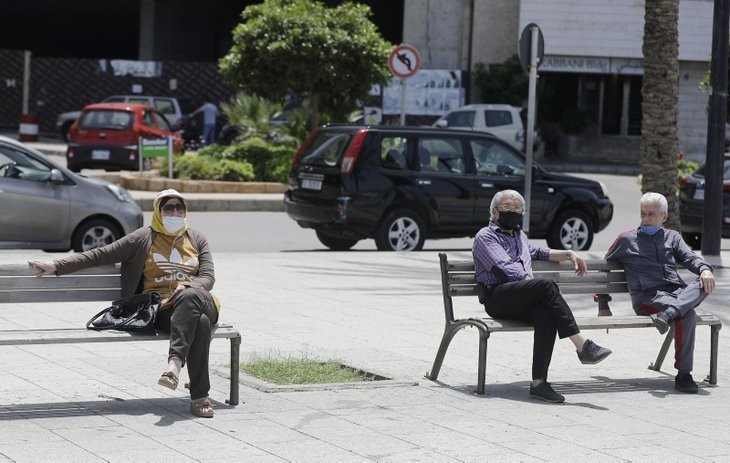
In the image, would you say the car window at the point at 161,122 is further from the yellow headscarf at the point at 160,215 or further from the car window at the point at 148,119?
the yellow headscarf at the point at 160,215

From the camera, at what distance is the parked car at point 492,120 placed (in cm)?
3581

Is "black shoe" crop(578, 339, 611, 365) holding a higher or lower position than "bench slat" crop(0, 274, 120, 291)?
lower

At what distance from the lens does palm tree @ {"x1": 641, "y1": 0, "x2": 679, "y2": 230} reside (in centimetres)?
1545

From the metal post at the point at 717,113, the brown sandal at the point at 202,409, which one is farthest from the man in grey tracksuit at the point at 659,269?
the metal post at the point at 717,113

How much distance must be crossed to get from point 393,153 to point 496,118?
1944 centimetres

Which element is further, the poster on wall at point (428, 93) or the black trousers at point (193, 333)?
the poster on wall at point (428, 93)

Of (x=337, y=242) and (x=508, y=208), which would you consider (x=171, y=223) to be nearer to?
(x=508, y=208)

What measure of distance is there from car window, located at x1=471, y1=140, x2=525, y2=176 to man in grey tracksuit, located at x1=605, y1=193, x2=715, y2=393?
8206 mm

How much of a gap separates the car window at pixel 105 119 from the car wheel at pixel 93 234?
12.5 metres

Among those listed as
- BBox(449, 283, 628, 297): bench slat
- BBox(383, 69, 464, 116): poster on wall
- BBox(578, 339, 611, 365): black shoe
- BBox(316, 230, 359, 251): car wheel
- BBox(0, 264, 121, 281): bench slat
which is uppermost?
BBox(383, 69, 464, 116): poster on wall

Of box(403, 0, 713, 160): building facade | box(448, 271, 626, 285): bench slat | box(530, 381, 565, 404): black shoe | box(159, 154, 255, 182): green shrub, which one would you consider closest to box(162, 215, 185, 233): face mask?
box(448, 271, 626, 285): bench slat

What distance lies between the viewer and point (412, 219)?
17000 mm

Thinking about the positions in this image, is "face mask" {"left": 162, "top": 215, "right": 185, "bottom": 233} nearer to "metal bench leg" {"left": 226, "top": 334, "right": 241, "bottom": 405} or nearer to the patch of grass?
"metal bench leg" {"left": 226, "top": 334, "right": 241, "bottom": 405}

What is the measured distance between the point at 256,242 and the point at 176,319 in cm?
1095
